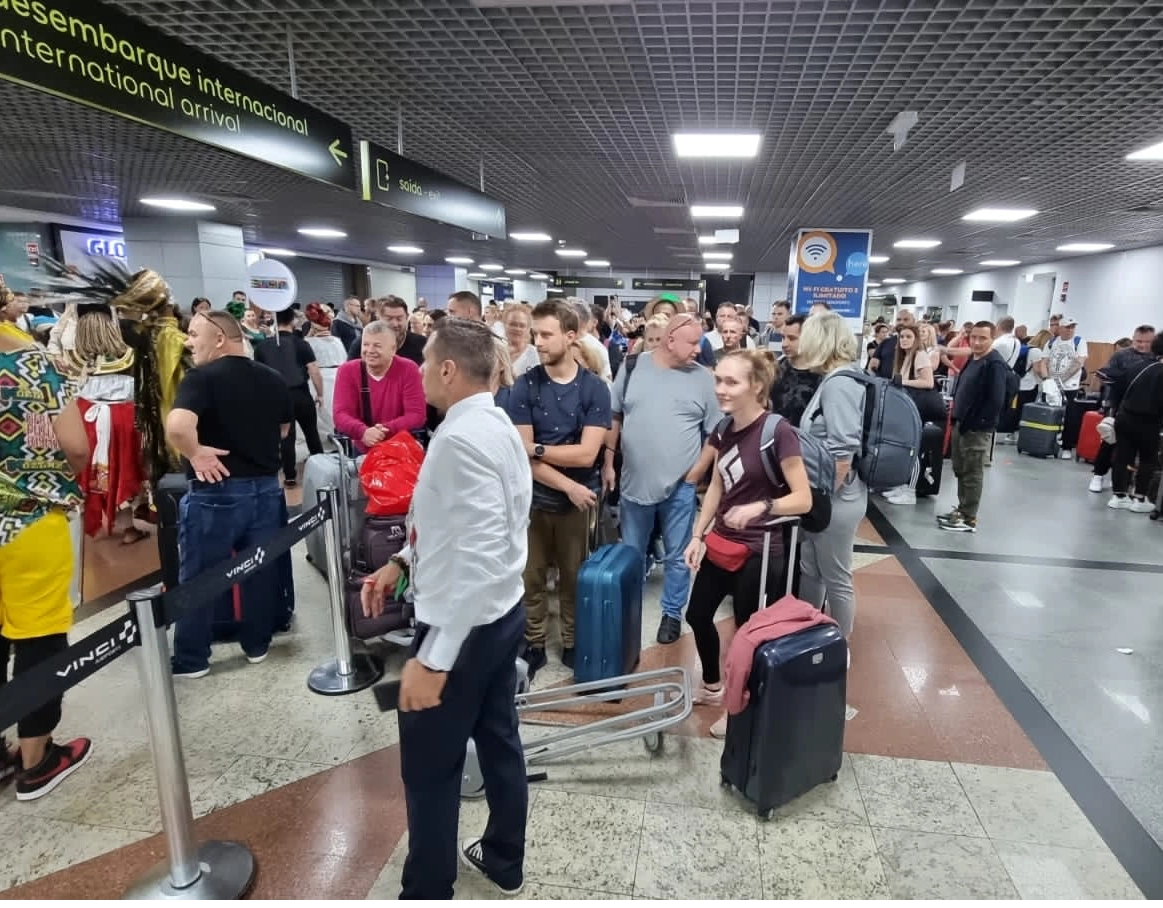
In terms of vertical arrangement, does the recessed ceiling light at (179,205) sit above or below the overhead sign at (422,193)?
above

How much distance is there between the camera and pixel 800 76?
3.91m

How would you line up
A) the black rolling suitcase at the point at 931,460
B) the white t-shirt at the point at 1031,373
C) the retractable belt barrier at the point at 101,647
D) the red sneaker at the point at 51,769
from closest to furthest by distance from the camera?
the retractable belt barrier at the point at 101,647 < the red sneaker at the point at 51,769 < the black rolling suitcase at the point at 931,460 < the white t-shirt at the point at 1031,373

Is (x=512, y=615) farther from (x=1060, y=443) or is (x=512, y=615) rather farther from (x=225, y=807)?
(x=1060, y=443)

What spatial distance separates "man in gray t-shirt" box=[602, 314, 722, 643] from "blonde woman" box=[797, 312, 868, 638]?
500 mm

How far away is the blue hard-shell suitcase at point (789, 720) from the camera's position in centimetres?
212

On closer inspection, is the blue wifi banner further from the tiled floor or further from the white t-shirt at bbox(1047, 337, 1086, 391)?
the tiled floor

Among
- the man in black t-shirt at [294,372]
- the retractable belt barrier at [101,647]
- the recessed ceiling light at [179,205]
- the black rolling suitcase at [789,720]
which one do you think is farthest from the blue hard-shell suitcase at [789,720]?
the recessed ceiling light at [179,205]

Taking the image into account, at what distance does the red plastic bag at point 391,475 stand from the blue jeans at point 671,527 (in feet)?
3.51

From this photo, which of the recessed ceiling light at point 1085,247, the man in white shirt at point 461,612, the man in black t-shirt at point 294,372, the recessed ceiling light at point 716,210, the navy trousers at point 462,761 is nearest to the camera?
the man in white shirt at point 461,612

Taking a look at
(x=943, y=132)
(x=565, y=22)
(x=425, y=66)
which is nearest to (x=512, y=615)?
(x=565, y=22)

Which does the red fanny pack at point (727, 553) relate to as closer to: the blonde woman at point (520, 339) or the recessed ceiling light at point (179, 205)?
the blonde woman at point (520, 339)

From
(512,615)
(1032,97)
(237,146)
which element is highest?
(1032,97)

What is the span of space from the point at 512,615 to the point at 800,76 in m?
3.81

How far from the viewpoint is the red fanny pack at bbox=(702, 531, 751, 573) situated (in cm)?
251
